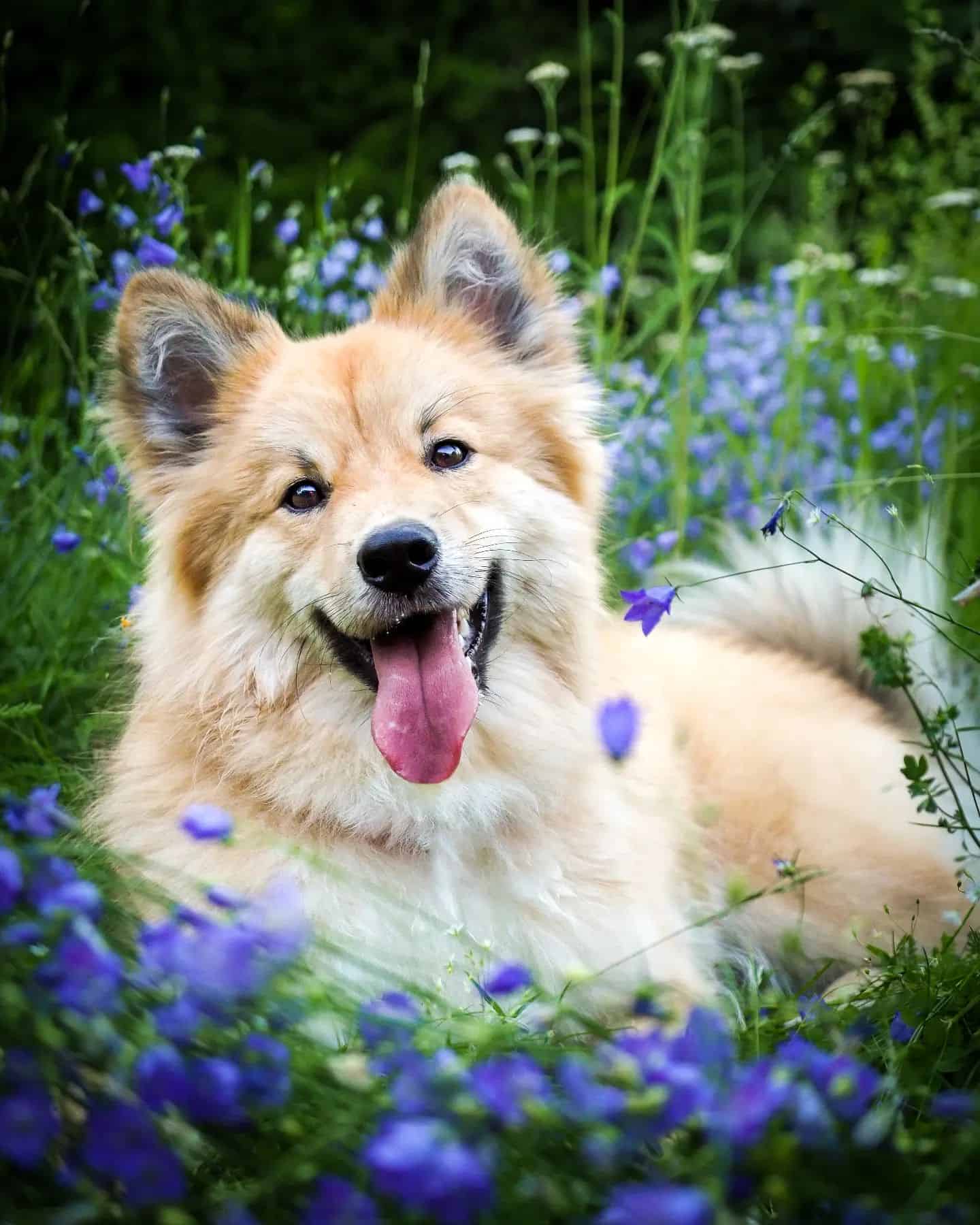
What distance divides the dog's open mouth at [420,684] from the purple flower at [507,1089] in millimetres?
1245

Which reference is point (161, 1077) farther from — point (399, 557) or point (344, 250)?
point (344, 250)

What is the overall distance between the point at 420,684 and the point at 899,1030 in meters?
1.05

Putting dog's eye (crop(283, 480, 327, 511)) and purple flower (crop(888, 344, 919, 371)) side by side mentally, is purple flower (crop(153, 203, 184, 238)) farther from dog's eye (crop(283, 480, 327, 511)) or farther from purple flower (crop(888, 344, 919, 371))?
purple flower (crop(888, 344, 919, 371))

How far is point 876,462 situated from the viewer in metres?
4.88

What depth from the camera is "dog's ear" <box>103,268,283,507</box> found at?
2600 millimetres

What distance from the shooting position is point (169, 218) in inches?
134

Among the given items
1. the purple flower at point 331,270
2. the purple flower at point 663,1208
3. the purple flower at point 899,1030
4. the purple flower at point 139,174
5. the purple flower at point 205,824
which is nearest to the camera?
the purple flower at point 663,1208

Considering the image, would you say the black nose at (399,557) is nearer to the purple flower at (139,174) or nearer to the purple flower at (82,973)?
the purple flower at (82,973)

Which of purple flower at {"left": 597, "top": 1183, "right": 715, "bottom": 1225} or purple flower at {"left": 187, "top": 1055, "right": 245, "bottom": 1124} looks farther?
purple flower at {"left": 187, "top": 1055, "right": 245, "bottom": 1124}

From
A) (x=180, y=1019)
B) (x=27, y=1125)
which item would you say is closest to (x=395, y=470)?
(x=180, y=1019)

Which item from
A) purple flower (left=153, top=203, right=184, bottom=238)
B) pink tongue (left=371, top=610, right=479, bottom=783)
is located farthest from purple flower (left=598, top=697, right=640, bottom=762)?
purple flower (left=153, top=203, right=184, bottom=238)

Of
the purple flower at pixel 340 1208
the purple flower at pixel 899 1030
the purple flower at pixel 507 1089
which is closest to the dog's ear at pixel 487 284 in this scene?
the purple flower at pixel 899 1030

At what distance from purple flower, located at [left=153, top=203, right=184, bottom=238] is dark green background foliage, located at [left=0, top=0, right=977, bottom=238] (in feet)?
8.42

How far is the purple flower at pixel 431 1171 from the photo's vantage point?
0.90 meters
